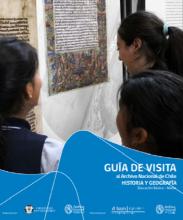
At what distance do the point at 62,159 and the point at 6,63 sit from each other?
344mm

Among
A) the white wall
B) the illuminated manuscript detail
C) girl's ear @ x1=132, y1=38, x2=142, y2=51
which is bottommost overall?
the white wall

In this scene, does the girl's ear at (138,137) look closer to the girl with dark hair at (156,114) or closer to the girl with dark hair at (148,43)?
the girl with dark hair at (156,114)

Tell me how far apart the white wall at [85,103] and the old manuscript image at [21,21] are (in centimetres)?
4

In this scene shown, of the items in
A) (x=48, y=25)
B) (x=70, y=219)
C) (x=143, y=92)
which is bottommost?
(x=70, y=219)

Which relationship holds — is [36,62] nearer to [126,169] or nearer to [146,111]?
[146,111]

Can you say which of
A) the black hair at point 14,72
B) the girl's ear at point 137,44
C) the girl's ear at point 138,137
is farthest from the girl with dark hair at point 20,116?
the girl's ear at point 137,44

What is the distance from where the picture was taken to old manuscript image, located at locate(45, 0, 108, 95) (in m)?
1.42

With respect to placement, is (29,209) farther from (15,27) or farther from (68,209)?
(15,27)

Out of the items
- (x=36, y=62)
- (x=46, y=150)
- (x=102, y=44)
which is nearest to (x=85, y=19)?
(x=102, y=44)

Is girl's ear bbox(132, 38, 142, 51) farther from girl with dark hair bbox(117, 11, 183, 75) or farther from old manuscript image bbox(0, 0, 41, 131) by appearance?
old manuscript image bbox(0, 0, 41, 131)

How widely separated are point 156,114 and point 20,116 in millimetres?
307

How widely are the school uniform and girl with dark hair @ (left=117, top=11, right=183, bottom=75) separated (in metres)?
0.75

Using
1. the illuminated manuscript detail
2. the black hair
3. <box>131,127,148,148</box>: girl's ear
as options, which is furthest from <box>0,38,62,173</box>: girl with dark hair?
the illuminated manuscript detail

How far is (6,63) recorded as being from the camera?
0.76 metres
